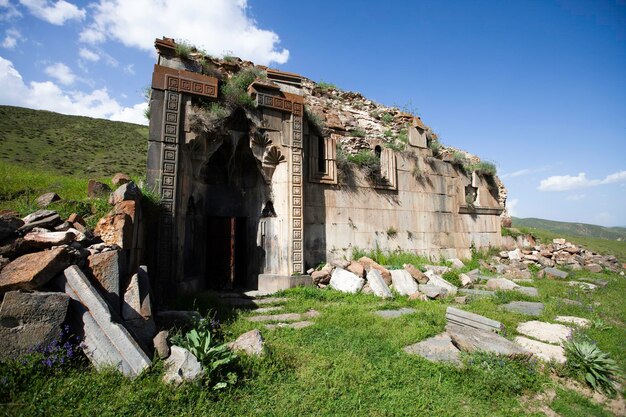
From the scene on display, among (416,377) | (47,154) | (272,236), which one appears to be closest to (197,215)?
(272,236)

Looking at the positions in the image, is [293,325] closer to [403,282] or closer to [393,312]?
[393,312]

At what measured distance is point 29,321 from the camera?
2.71 m

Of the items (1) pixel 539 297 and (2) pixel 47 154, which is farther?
(2) pixel 47 154

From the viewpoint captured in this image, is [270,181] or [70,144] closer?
[270,181]

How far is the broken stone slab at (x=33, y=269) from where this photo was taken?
2838 millimetres

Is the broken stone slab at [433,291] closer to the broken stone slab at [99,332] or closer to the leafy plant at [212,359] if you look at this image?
the leafy plant at [212,359]

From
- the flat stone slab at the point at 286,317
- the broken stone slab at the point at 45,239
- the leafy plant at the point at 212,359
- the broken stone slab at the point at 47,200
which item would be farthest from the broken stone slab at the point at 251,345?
the broken stone slab at the point at 47,200

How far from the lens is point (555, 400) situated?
10.3 feet

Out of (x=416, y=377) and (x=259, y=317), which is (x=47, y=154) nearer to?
(x=259, y=317)

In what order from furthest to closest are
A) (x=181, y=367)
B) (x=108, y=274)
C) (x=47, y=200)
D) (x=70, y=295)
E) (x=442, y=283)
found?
1. (x=442, y=283)
2. (x=47, y=200)
3. (x=108, y=274)
4. (x=70, y=295)
5. (x=181, y=367)

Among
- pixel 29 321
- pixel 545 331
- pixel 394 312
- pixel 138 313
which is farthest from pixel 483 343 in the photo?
pixel 29 321

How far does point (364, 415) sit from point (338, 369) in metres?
0.70

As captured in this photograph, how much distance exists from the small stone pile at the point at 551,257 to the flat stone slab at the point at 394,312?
20.9ft

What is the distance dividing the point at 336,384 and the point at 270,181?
5475mm
